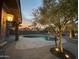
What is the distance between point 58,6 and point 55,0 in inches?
4.4

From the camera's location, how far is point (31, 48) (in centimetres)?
203

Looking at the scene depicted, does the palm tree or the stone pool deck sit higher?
the palm tree

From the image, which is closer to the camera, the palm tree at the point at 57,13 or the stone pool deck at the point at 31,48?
the palm tree at the point at 57,13

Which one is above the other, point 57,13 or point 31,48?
point 57,13

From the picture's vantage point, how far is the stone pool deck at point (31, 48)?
6.38ft

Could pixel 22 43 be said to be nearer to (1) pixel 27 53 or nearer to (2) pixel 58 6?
(1) pixel 27 53

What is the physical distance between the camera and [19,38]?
2057 millimetres

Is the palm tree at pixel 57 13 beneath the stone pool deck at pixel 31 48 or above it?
above

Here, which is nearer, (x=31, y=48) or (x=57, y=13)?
(x=57, y=13)

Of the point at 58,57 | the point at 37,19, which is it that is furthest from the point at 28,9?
the point at 58,57

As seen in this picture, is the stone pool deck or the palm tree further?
the stone pool deck

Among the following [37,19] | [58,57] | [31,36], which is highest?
[37,19]

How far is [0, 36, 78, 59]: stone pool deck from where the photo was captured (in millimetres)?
1944

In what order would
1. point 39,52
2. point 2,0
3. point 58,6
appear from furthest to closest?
point 2,0, point 39,52, point 58,6
